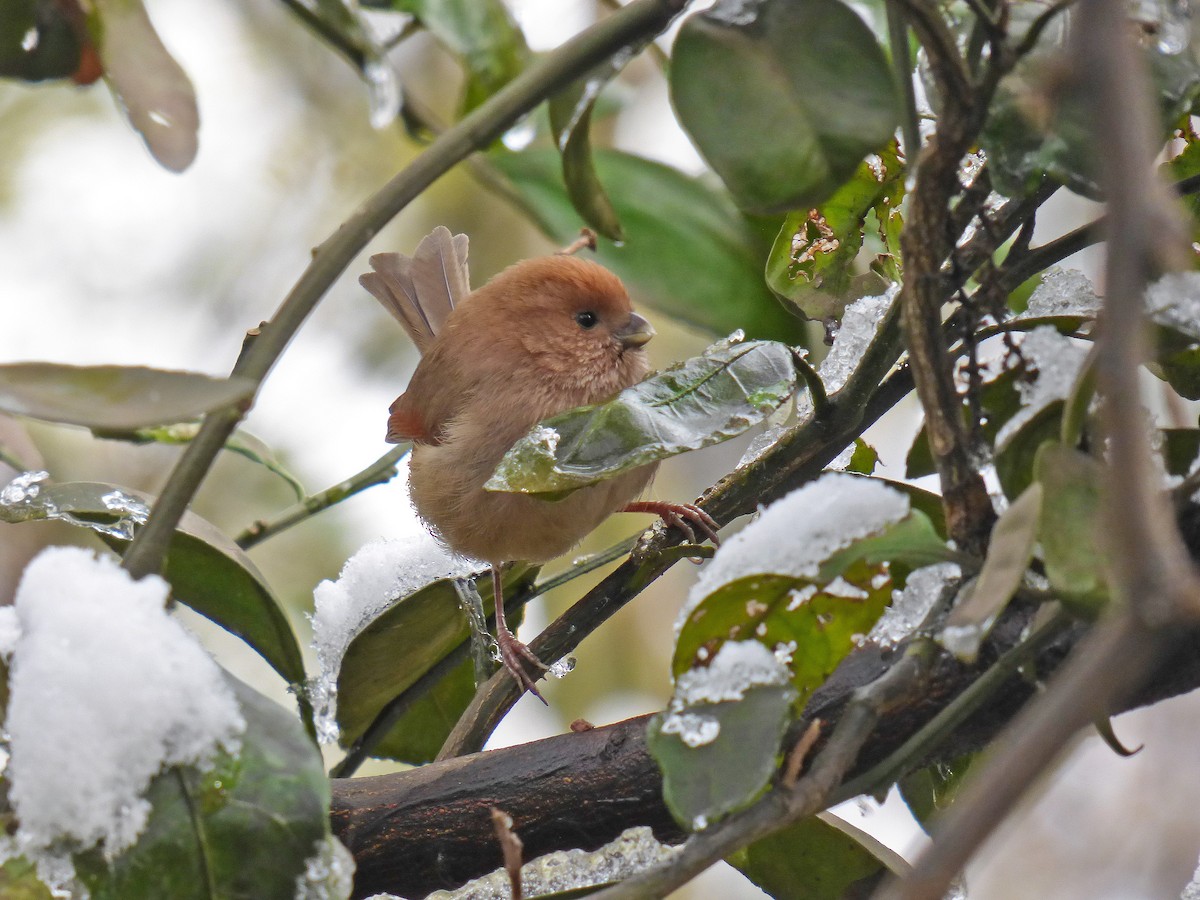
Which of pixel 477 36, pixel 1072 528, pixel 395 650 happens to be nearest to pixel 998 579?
pixel 1072 528

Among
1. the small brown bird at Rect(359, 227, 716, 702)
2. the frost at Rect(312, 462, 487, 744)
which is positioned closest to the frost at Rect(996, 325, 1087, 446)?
the frost at Rect(312, 462, 487, 744)

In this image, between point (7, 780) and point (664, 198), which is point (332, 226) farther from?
point (7, 780)

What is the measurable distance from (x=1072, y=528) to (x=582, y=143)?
534 mm

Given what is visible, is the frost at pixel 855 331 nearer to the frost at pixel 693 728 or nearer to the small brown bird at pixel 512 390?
the frost at pixel 693 728

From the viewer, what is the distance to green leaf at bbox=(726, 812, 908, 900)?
3.59ft

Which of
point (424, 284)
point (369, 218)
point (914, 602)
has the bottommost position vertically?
point (914, 602)

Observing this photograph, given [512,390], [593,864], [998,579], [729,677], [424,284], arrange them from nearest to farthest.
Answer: [998,579]
[729,677]
[593,864]
[512,390]
[424,284]

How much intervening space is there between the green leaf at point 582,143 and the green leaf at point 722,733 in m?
0.44

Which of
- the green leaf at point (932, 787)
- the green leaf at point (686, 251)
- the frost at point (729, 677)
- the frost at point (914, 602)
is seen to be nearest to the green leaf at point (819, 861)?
the green leaf at point (932, 787)

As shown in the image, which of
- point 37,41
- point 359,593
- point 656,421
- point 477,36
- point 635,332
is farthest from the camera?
point 635,332

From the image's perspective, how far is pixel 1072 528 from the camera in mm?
723

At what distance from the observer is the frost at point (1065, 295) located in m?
1.09

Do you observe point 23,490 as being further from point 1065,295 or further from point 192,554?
point 1065,295

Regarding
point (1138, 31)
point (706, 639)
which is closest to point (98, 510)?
point (706, 639)
